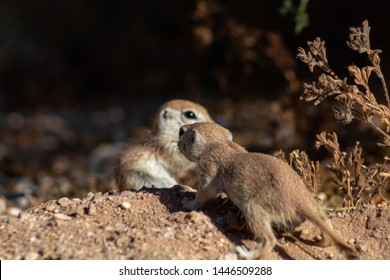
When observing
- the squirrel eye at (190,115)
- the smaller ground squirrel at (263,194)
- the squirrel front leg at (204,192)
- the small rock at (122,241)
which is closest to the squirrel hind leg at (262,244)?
the smaller ground squirrel at (263,194)

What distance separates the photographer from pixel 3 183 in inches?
375

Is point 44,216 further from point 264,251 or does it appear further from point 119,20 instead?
point 119,20

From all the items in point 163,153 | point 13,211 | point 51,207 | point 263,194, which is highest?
point 163,153

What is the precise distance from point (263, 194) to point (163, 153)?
356cm

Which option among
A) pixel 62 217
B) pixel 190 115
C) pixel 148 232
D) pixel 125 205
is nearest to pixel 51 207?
pixel 62 217

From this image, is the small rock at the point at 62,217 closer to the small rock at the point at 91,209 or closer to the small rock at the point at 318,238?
the small rock at the point at 91,209

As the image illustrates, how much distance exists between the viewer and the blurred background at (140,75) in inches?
354

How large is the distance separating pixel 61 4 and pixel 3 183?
8769 mm

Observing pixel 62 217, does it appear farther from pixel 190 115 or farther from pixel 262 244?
pixel 190 115

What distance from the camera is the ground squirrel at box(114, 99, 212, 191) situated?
7723mm

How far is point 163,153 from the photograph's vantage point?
26.3 ft

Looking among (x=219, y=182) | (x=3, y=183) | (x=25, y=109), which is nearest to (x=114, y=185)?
(x=3, y=183)

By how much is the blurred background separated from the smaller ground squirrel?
2.65m

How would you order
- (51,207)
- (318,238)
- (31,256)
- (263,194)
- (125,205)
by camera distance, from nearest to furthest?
(31,256), (263,194), (318,238), (125,205), (51,207)
